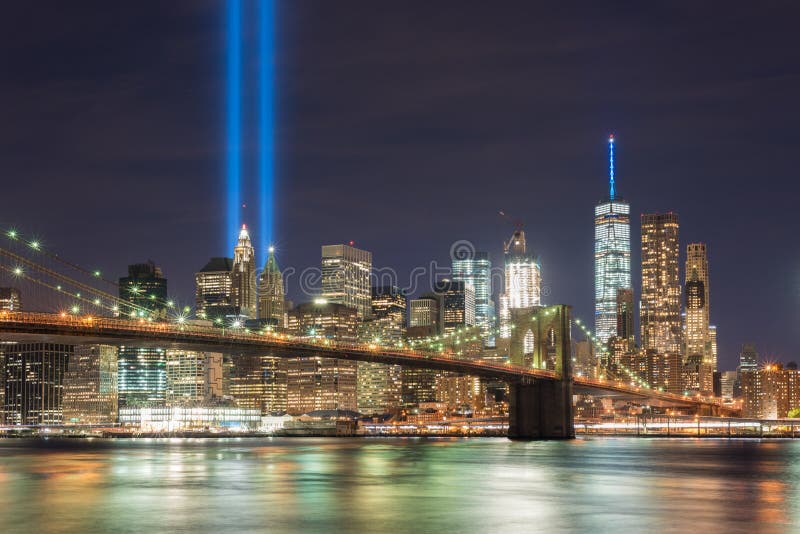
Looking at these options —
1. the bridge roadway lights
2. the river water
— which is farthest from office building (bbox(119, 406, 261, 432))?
the river water

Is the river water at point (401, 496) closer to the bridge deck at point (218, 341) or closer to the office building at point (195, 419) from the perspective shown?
the bridge deck at point (218, 341)

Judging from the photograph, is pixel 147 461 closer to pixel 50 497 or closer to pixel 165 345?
pixel 165 345

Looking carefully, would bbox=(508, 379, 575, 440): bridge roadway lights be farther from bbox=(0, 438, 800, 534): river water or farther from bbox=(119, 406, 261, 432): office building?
bbox=(119, 406, 261, 432): office building

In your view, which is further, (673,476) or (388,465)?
(388,465)

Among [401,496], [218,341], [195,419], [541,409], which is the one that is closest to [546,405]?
[541,409]

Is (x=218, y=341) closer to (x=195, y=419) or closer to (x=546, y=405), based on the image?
(x=546, y=405)

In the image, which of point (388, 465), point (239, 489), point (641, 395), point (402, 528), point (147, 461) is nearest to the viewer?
point (402, 528)

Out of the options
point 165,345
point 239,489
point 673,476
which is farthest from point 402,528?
point 165,345

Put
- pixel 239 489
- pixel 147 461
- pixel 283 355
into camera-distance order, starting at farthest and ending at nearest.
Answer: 1. pixel 283 355
2. pixel 147 461
3. pixel 239 489
